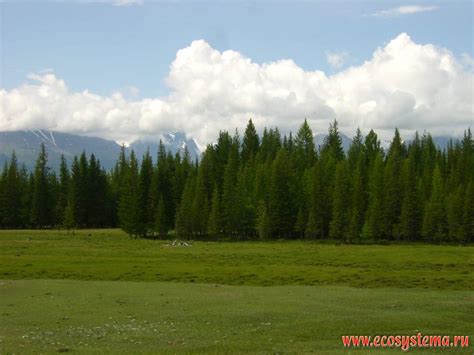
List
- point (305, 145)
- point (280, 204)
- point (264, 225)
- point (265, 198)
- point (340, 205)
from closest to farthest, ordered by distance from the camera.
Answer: point (340, 205)
point (264, 225)
point (280, 204)
point (265, 198)
point (305, 145)

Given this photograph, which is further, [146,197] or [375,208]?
[146,197]

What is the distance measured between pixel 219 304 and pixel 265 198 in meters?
90.0

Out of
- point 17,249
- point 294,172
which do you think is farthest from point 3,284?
point 294,172

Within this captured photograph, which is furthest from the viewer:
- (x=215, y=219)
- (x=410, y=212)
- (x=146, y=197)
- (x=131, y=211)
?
(x=146, y=197)

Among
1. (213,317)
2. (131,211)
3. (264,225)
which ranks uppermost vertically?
(131,211)

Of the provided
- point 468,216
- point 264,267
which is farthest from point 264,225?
point 264,267

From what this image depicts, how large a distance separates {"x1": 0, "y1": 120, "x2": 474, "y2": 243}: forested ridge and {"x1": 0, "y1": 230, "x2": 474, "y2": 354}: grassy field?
166 feet

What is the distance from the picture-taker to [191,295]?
37.2m

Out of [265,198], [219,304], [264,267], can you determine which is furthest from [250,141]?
[219,304]

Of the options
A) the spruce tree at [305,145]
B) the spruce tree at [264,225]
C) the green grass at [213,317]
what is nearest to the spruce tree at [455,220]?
the spruce tree at [264,225]

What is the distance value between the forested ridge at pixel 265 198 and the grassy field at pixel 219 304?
166 feet

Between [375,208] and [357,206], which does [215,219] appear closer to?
[357,206]

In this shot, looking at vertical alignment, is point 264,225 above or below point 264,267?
above

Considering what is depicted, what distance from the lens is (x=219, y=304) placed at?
3334 cm
